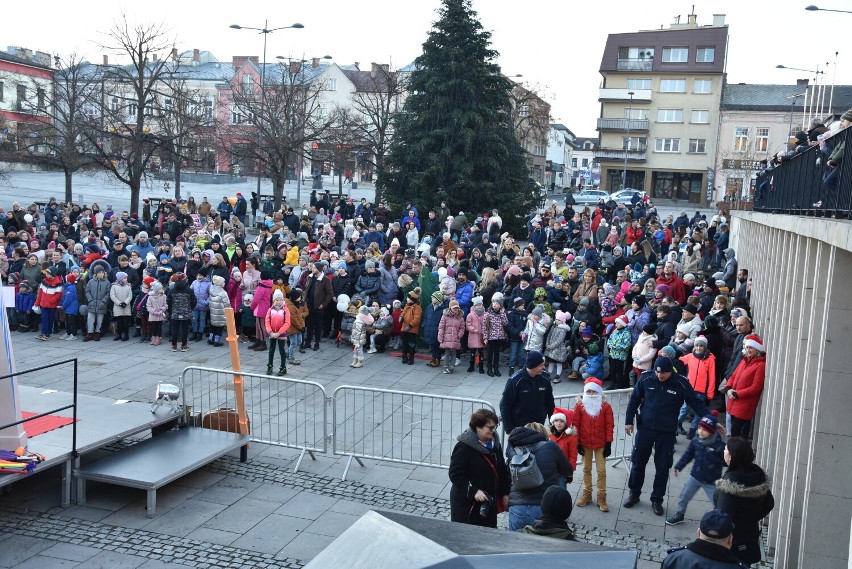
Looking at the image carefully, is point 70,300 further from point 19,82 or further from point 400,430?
A: point 19,82

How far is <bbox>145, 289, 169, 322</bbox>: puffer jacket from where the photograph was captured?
55.2 feet

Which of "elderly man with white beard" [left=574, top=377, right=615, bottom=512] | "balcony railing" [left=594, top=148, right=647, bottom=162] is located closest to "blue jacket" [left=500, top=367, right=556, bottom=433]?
"elderly man with white beard" [left=574, top=377, right=615, bottom=512]

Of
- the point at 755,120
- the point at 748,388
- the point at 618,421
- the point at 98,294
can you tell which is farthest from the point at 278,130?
the point at 755,120

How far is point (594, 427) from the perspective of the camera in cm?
914

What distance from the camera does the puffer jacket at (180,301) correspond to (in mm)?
16625

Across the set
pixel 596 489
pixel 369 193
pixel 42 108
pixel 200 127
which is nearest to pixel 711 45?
pixel 369 193

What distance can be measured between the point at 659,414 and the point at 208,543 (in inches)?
202

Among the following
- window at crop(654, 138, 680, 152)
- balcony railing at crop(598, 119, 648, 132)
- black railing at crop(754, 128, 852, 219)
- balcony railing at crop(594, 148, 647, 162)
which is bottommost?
black railing at crop(754, 128, 852, 219)

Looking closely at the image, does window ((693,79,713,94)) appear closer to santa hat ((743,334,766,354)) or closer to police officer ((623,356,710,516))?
santa hat ((743,334,766,354))

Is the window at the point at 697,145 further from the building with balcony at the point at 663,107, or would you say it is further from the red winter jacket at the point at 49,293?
the red winter jacket at the point at 49,293

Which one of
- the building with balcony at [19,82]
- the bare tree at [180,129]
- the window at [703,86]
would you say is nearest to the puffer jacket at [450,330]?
the bare tree at [180,129]

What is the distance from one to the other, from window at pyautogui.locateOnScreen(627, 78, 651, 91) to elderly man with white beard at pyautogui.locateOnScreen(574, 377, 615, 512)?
203 feet

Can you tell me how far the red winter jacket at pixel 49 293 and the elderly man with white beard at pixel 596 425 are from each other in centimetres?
1301

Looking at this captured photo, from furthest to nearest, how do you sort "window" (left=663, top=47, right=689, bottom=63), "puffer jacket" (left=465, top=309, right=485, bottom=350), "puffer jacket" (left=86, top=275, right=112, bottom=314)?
1. "window" (left=663, top=47, right=689, bottom=63)
2. "puffer jacket" (left=86, top=275, right=112, bottom=314)
3. "puffer jacket" (left=465, top=309, right=485, bottom=350)
